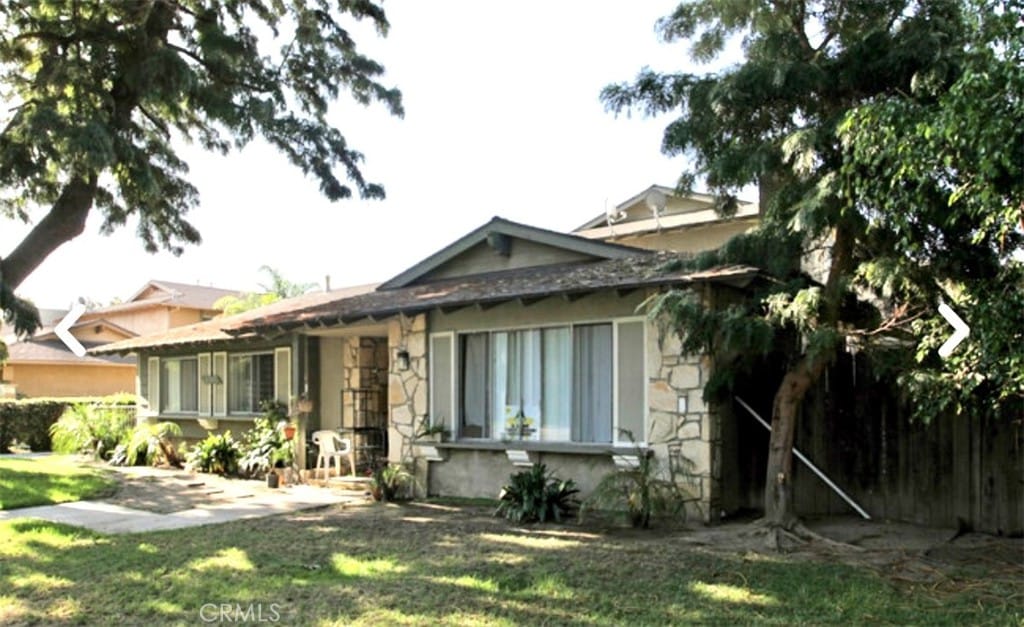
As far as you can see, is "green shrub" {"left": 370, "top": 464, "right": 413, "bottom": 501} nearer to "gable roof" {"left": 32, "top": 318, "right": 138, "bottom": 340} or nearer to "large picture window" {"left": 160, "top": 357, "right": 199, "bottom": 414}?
"large picture window" {"left": 160, "top": 357, "right": 199, "bottom": 414}

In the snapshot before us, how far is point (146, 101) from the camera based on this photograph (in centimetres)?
1342

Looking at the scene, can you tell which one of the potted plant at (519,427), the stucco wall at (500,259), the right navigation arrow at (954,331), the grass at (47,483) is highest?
the stucco wall at (500,259)

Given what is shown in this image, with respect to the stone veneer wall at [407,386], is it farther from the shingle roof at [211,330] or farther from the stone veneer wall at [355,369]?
the shingle roof at [211,330]

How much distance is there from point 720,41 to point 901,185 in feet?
12.6

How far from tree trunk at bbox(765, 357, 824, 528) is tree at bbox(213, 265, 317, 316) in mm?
29171

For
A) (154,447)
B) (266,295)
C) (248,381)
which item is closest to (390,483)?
(248,381)

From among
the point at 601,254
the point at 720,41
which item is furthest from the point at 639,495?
the point at 720,41

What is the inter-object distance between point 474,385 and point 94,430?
37.5ft

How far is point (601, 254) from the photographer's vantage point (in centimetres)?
1141

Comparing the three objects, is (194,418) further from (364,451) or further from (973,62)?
(973,62)

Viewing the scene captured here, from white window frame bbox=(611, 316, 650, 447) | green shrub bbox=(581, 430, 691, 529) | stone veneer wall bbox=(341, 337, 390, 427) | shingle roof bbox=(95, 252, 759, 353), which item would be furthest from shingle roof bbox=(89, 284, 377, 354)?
green shrub bbox=(581, 430, 691, 529)

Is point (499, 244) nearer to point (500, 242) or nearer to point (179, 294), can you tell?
point (500, 242)

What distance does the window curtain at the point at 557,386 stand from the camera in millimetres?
10367

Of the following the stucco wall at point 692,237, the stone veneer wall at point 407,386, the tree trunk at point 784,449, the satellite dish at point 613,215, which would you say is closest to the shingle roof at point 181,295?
the satellite dish at point 613,215
